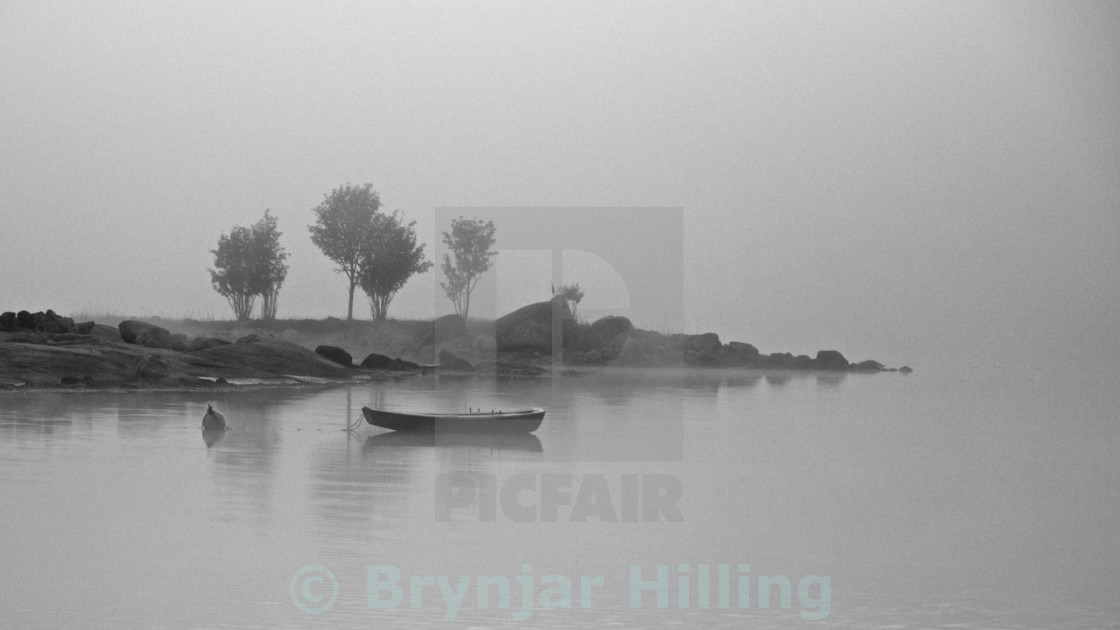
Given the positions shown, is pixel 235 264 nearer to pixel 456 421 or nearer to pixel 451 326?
pixel 451 326

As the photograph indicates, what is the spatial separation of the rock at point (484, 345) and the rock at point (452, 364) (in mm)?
3938

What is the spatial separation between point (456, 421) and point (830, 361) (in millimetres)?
83778

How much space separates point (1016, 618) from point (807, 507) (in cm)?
904

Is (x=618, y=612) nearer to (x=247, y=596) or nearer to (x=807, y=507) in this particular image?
(x=247, y=596)

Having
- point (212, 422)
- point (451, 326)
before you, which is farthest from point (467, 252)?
point (212, 422)

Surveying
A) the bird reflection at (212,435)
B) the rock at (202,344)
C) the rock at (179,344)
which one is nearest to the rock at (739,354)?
the rock at (202,344)

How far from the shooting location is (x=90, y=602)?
14273 millimetres

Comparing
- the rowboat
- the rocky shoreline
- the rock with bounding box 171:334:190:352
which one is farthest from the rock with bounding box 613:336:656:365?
the rowboat

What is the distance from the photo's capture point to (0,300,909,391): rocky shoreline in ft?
154

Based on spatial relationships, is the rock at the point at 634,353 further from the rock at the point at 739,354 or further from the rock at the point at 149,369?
the rock at the point at 149,369

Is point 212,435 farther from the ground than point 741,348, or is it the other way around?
point 741,348

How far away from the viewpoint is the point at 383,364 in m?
72.7

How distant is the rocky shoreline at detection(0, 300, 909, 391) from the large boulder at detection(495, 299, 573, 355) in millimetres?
80

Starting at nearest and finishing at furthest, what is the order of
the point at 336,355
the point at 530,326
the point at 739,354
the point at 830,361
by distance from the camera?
1. the point at 336,355
2. the point at 530,326
3. the point at 739,354
4. the point at 830,361
